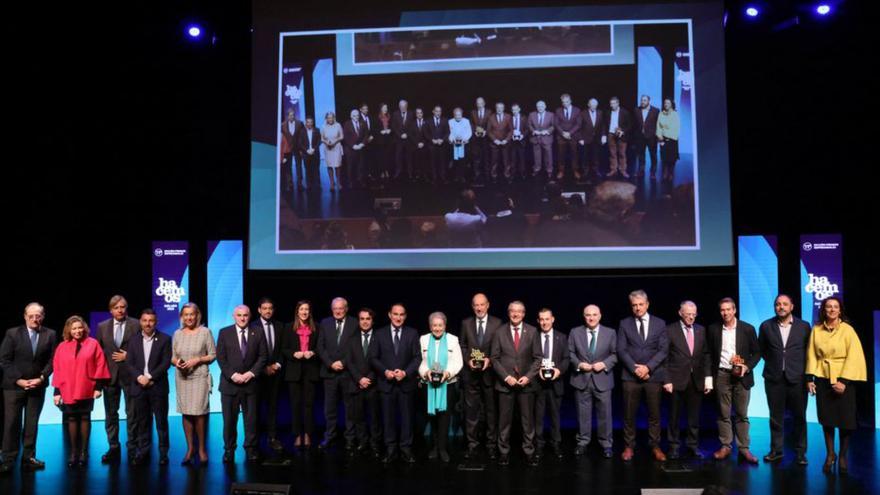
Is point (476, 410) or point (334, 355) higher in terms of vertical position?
point (334, 355)

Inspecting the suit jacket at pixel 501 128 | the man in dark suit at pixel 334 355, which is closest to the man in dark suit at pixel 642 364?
the suit jacket at pixel 501 128

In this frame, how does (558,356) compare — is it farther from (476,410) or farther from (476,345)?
(476,410)

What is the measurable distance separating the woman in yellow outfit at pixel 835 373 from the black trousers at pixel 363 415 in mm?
3782

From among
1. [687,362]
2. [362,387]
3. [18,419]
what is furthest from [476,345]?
[18,419]

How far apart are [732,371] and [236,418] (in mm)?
4398

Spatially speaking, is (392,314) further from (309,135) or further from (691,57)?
(691,57)

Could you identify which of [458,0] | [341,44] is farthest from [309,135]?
[458,0]

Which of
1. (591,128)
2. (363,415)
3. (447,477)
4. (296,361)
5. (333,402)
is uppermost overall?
(591,128)

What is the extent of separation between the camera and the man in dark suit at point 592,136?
311 inches

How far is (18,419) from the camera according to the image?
667cm

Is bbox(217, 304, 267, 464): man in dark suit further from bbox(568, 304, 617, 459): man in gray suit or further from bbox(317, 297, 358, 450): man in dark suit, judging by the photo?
bbox(568, 304, 617, 459): man in gray suit

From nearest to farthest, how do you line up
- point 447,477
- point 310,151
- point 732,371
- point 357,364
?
point 447,477 → point 732,371 → point 357,364 → point 310,151

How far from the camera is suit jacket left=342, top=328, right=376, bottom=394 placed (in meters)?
7.10

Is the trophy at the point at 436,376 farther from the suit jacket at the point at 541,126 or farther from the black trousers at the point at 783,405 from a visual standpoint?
the black trousers at the point at 783,405
